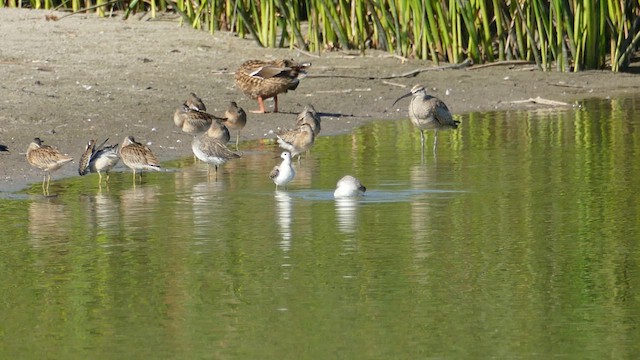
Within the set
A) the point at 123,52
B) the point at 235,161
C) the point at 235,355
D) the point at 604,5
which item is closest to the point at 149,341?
the point at 235,355

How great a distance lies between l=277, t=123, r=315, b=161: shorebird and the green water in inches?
18.9

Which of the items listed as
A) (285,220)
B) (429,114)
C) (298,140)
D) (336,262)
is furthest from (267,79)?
(336,262)

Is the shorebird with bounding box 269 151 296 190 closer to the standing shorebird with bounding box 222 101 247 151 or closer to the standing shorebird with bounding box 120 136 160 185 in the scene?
the standing shorebird with bounding box 120 136 160 185

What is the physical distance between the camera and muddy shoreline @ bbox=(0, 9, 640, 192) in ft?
48.7

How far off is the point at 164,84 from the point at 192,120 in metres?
3.01

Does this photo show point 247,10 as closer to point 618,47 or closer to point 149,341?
point 618,47

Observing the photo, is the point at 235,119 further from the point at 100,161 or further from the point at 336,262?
the point at 336,262

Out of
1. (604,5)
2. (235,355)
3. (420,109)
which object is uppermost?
(604,5)

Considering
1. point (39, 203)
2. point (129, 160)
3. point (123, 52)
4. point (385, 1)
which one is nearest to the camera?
point (39, 203)

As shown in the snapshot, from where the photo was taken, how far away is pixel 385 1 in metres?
21.2

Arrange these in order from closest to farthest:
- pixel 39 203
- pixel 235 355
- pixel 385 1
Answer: pixel 235 355
pixel 39 203
pixel 385 1

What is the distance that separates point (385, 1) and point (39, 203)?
439 inches

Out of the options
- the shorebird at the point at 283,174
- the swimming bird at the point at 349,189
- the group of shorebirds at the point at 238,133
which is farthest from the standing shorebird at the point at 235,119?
the swimming bird at the point at 349,189

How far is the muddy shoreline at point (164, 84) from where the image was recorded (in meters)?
14.8
